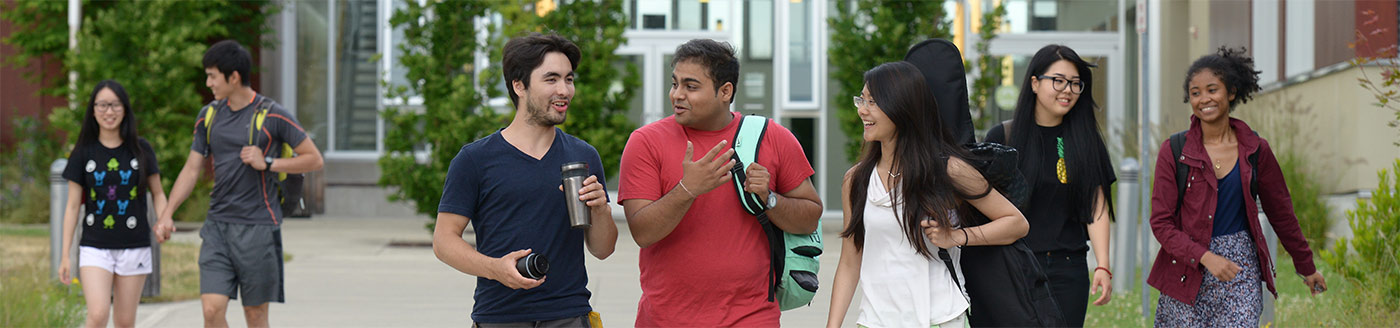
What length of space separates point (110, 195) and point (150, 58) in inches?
457

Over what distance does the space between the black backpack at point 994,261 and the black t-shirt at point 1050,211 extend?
1.76 ft

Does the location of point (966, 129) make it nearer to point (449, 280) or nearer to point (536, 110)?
point (536, 110)

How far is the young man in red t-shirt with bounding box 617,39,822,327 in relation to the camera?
4.04 metres

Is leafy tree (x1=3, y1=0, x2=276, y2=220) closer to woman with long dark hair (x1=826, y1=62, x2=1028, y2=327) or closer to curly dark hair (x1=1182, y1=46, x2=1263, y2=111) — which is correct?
curly dark hair (x1=1182, y1=46, x2=1263, y2=111)

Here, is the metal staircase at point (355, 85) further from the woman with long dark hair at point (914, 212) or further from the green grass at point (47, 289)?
the woman with long dark hair at point (914, 212)

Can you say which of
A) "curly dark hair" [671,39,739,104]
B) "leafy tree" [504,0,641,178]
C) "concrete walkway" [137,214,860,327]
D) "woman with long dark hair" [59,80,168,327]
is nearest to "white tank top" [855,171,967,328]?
"curly dark hair" [671,39,739,104]

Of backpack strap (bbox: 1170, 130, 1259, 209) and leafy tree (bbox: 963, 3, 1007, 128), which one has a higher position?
leafy tree (bbox: 963, 3, 1007, 128)

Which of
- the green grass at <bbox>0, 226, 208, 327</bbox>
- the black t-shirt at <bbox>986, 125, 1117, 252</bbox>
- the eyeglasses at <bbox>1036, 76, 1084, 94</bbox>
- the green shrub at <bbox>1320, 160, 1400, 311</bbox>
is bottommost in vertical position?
the green grass at <bbox>0, 226, 208, 327</bbox>

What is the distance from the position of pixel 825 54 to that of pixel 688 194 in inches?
597

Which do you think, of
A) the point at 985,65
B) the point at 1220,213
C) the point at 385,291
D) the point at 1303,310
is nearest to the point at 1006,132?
the point at 1220,213

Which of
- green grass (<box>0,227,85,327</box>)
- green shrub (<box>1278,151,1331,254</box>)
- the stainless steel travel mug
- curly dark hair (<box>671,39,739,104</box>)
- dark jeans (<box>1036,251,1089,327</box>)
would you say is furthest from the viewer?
green shrub (<box>1278,151,1331,254</box>)

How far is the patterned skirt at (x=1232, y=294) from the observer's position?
5.01 metres

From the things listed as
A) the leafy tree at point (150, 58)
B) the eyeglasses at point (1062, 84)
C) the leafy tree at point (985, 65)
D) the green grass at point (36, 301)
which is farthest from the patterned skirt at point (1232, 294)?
the leafy tree at point (150, 58)

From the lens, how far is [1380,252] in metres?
7.42
